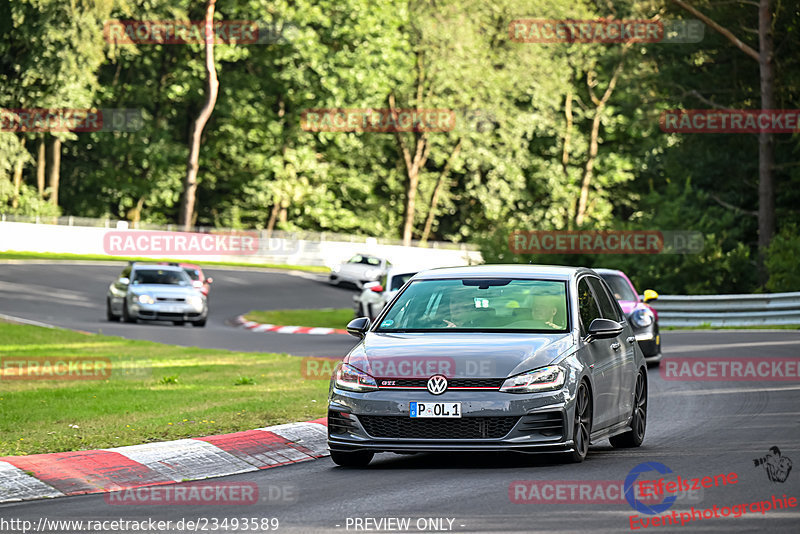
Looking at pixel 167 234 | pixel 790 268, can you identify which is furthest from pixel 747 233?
pixel 167 234

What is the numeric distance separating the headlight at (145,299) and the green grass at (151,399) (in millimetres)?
8750

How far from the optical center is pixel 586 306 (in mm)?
11188

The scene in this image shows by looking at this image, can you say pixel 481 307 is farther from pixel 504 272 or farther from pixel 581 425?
pixel 581 425

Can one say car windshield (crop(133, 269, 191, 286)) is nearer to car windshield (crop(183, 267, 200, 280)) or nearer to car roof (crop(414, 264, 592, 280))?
car windshield (crop(183, 267, 200, 280))

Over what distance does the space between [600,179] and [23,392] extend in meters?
65.3

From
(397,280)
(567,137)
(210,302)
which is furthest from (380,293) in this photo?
(567,137)

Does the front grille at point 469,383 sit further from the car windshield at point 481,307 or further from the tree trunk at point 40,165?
the tree trunk at point 40,165

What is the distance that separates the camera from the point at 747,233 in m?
43.2

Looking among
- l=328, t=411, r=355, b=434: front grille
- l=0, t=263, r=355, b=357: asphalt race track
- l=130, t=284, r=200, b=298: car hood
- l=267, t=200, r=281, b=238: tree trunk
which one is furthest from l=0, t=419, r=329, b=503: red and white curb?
l=267, t=200, r=281, b=238: tree trunk

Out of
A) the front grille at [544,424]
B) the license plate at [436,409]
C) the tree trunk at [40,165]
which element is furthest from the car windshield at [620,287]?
the tree trunk at [40,165]

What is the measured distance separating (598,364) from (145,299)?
23.2 metres

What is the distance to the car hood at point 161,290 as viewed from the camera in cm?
3250

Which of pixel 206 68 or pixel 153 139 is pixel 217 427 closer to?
pixel 206 68

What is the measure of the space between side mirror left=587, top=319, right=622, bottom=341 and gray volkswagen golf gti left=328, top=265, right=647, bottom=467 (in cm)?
1
